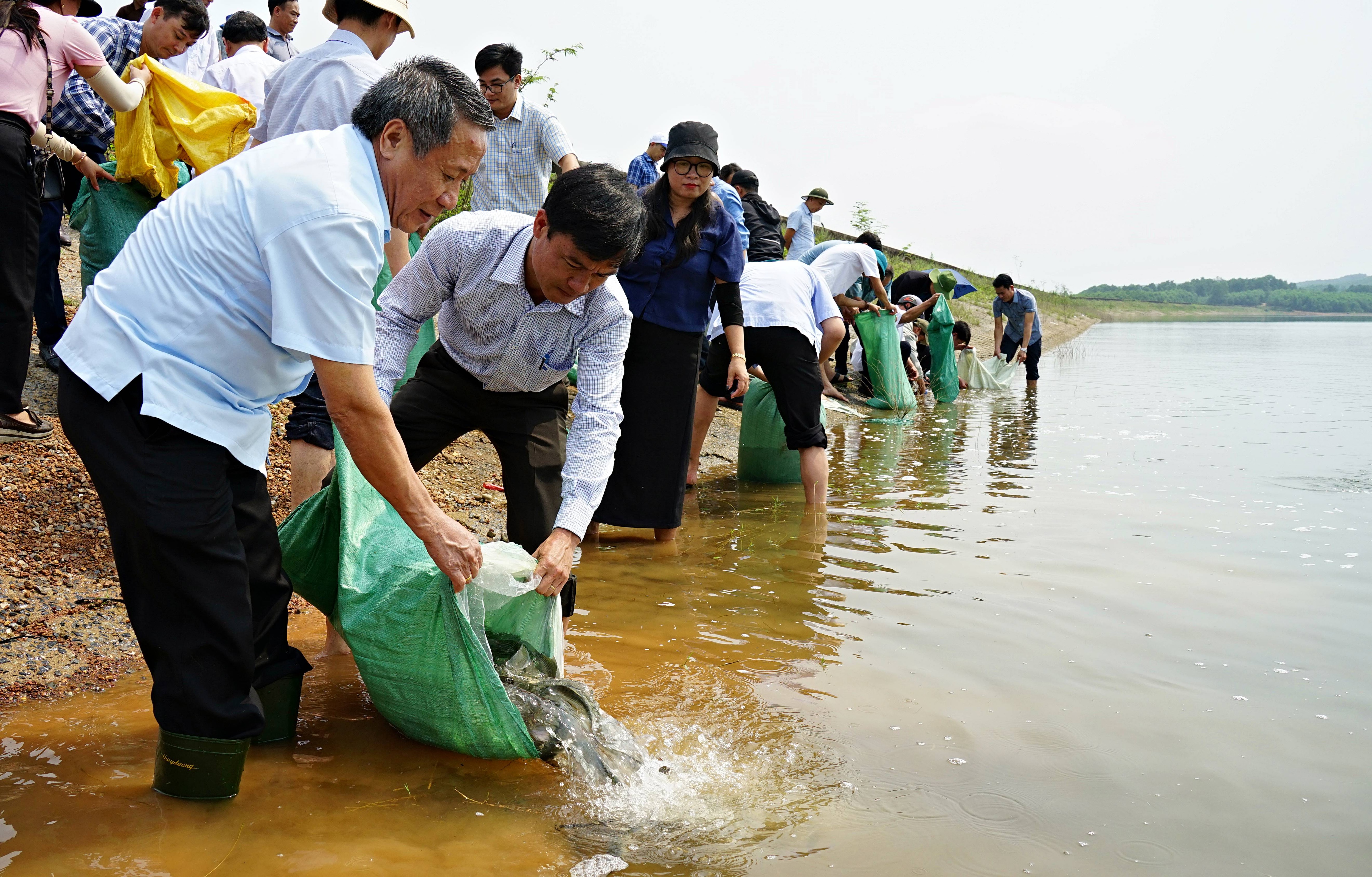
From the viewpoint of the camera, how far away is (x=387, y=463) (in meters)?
1.98

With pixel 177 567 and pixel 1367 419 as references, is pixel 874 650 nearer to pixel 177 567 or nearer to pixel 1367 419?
pixel 177 567

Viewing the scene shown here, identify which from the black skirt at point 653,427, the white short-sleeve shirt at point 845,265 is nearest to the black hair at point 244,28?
the black skirt at point 653,427

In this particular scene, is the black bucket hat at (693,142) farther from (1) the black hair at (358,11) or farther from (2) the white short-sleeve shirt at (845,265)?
(2) the white short-sleeve shirt at (845,265)

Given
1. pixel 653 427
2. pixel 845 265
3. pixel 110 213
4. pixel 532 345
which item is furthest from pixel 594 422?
pixel 845 265

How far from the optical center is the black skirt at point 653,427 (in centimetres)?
433

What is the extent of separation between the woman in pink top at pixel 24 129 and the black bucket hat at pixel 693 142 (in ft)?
6.32

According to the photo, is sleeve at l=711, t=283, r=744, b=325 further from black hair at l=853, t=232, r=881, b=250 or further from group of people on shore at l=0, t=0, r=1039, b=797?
black hair at l=853, t=232, r=881, b=250

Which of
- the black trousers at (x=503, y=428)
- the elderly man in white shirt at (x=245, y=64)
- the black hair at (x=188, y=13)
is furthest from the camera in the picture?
the elderly man in white shirt at (x=245, y=64)

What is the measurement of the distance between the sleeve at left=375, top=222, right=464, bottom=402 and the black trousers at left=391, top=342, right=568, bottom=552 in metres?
0.17

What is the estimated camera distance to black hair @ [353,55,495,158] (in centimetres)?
193

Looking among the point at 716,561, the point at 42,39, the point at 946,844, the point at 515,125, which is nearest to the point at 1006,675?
the point at 946,844

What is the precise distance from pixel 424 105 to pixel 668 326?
2442 millimetres

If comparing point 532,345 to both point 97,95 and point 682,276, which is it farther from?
point 97,95

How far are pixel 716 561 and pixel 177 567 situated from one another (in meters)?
2.87
